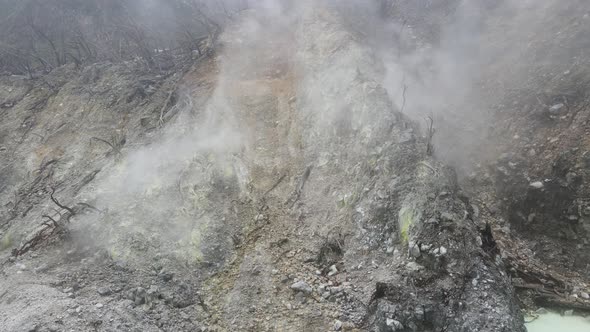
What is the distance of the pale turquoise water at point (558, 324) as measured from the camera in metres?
5.55

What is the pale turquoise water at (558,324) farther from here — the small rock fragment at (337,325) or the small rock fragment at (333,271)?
the small rock fragment at (333,271)

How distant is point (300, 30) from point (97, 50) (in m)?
7.24

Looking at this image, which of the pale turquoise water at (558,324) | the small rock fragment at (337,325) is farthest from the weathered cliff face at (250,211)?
the pale turquoise water at (558,324)

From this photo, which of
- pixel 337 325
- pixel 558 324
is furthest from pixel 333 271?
pixel 558 324

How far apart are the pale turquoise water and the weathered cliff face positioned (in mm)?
635

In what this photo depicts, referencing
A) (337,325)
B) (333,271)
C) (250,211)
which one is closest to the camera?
(337,325)

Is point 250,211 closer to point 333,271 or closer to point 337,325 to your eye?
point 333,271

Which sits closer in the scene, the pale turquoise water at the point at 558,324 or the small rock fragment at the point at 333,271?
the pale turquoise water at the point at 558,324

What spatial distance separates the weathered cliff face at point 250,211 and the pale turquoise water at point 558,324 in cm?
63

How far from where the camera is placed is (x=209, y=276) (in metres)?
6.84

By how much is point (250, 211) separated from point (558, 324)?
5223mm

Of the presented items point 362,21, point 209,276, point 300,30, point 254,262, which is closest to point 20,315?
point 209,276

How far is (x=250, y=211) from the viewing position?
7.88 meters

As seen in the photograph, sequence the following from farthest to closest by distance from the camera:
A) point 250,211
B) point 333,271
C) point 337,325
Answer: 1. point 250,211
2. point 333,271
3. point 337,325
